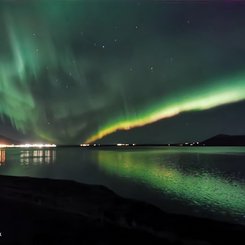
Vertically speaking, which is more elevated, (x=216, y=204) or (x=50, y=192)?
(x=50, y=192)

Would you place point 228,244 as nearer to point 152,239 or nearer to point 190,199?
point 152,239

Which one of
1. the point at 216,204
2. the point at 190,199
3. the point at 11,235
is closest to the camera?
the point at 11,235

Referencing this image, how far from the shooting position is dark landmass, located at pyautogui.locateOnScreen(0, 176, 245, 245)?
18797mm

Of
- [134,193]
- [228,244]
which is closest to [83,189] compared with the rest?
[134,193]

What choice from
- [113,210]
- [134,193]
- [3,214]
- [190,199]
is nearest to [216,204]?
[190,199]

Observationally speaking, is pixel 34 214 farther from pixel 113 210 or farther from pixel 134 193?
pixel 134 193

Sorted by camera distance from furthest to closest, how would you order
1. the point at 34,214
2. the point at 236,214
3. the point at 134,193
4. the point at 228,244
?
1. the point at 134,193
2. the point at 236,214
3. the point at 34,214
4. the point at 228,244

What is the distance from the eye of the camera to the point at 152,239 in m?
19.2

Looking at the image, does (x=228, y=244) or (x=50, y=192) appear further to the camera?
(x=50, y=192)

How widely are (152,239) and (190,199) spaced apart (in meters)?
23.6

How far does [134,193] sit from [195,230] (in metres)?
28.4

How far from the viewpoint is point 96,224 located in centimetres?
2312

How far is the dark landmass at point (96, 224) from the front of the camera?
18797 millimetres

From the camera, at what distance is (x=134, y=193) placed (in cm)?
4719
